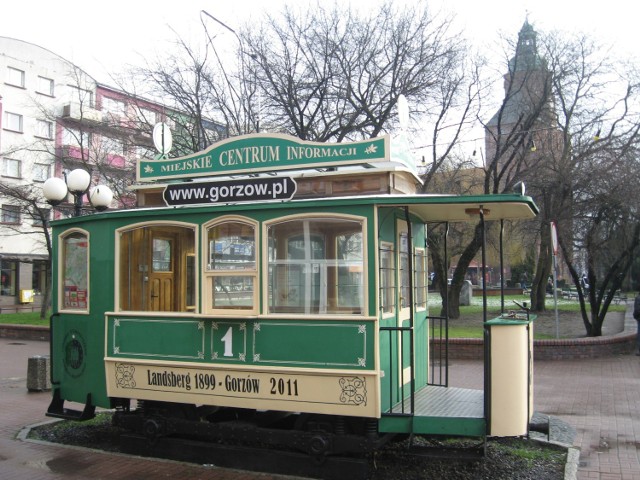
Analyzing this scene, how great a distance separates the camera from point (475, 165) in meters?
20.1

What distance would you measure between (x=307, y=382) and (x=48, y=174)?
3425 cm

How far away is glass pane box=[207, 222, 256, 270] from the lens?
655cm

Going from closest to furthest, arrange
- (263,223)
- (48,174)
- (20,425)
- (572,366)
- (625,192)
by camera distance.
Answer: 1. (263,223)
2. (20,425)
3. (572,366)
4. (625,192)
5. (48,174)

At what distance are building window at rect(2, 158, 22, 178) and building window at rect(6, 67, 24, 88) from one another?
15.2 ft

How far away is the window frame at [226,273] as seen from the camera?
21.0 feet

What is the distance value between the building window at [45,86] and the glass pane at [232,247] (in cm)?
3561

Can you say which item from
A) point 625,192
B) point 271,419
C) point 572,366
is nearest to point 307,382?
point 271,419

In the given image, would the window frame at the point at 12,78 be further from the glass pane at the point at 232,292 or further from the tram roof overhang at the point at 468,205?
the tram roof overhang at the point at 468,205

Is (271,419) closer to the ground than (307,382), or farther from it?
closer to the ground

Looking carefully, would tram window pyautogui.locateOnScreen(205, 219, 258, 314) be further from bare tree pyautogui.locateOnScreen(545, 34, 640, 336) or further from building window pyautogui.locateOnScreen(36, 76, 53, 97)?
building window pyautogui.locateOnScreen(36, 76, 53, 97)

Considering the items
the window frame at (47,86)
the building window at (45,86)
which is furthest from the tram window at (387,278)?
the building window at (45,86)

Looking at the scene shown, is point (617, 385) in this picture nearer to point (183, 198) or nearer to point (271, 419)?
point (271, 419)

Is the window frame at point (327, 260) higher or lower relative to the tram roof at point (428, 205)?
lower

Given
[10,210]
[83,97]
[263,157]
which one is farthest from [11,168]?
[263,157]
